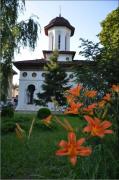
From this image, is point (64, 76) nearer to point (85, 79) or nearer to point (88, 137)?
point (85, 79)

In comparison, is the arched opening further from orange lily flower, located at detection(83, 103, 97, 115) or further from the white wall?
orange lily flower, located at detection(83, 103, 97, 115)

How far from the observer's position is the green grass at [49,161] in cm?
271

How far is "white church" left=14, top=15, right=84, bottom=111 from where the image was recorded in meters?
46.7

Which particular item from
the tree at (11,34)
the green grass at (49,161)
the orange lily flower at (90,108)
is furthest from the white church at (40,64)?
the orange lily flower at (90,108)

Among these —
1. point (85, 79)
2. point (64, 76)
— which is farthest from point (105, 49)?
point (64, 76)

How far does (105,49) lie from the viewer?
41.0ft

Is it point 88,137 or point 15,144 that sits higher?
point 88,137

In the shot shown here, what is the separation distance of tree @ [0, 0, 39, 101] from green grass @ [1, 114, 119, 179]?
2.12 m

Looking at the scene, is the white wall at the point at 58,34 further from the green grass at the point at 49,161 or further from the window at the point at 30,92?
the green grass at the point at 49,161

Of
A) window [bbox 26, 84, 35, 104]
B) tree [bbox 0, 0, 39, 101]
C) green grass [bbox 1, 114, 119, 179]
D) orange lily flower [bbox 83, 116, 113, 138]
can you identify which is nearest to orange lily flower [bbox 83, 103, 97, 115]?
green grass [bbox 1, 114, 119, 179]

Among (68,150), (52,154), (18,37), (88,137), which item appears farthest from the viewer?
(18,37)

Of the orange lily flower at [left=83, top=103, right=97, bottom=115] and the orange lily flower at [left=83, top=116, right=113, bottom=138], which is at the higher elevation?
the orange lily flower at [left=83, top=103, right=97, bottom=115]

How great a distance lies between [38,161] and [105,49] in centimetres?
593

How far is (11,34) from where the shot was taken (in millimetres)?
10500
